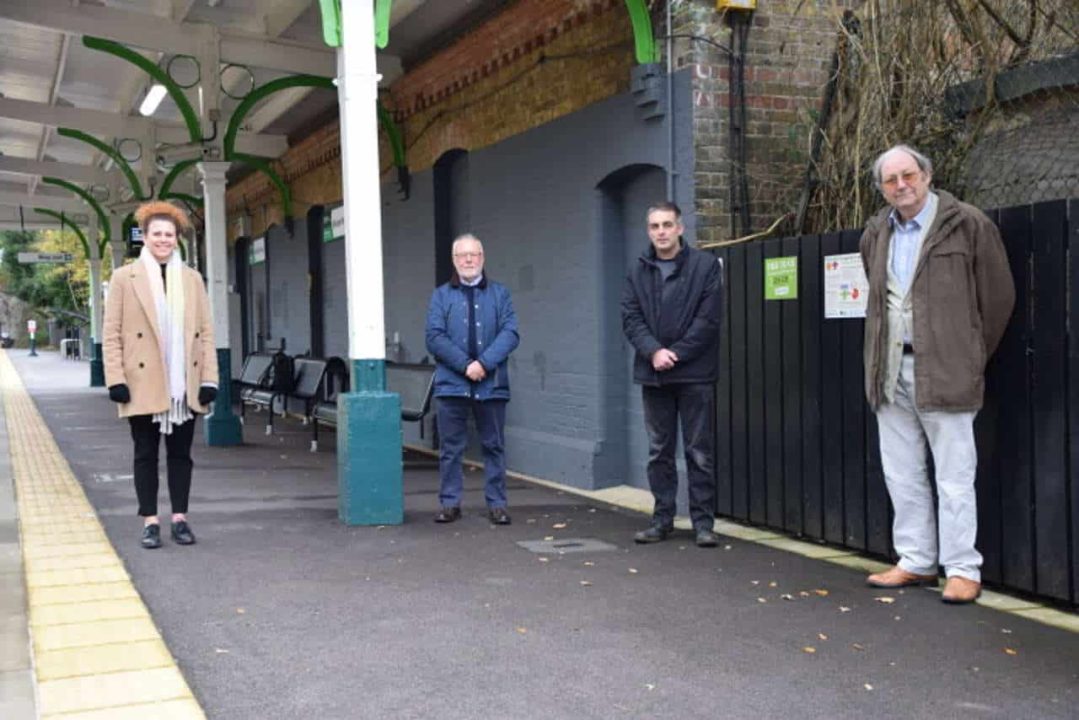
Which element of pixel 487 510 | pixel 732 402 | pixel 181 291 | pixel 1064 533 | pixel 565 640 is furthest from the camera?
pixel 487 510

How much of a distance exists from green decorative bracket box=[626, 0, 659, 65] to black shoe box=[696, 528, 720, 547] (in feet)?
11.2

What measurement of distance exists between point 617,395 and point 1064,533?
14.7ft

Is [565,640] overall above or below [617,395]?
below

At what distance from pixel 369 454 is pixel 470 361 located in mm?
879

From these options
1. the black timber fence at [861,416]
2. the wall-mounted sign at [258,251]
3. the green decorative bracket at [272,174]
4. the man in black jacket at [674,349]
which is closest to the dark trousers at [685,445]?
the man in black jacket at [674,349]

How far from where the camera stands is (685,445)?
6691mm

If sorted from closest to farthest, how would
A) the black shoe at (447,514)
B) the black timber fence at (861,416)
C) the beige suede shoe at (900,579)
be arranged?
the black timber fence at (861,416)
the beige suede shoe at (900,579)
the black shoe at (447,514)

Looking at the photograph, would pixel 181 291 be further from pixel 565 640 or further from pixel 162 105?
pixel 162 105

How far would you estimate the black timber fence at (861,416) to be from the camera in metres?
5.05

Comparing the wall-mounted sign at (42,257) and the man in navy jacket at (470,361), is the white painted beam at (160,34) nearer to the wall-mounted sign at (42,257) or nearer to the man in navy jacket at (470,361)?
the man in navy jacket at (470,361)

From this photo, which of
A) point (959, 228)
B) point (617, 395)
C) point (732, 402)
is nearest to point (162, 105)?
point (617, 395)

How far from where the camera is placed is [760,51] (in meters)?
8.10

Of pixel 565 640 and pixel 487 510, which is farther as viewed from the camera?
pixel 487 510

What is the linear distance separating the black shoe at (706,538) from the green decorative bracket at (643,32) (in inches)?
134
